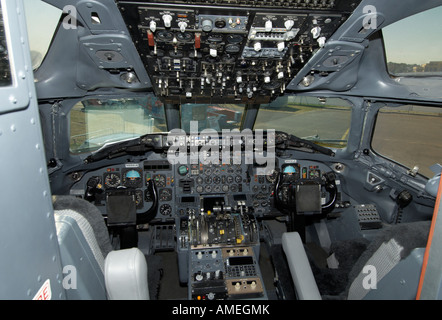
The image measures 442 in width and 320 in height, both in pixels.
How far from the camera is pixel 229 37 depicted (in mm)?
1969

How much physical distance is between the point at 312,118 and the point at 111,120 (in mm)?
3137

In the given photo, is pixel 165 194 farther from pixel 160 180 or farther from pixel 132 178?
pixel 132 178

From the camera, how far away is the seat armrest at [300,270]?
2002mm

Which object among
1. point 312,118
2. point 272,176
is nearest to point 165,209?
point 272,176

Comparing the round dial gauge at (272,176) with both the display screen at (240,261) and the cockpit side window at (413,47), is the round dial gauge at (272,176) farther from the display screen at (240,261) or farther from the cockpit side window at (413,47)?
the cockpit side window at (413,47)

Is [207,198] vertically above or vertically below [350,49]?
below

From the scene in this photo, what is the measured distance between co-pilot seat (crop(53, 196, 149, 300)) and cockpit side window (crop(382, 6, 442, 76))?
2.53 meters

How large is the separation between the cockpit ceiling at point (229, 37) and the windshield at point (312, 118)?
121cm

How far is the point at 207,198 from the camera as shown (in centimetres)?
401

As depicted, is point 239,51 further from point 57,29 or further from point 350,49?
point 57,29

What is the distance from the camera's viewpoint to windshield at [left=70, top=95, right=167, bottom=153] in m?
3.58

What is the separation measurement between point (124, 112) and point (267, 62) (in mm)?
2350

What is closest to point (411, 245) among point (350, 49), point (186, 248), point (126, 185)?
point (350, 49)

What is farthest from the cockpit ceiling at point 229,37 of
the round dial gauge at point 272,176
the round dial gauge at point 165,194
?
the round dial gauge at point 165,194
